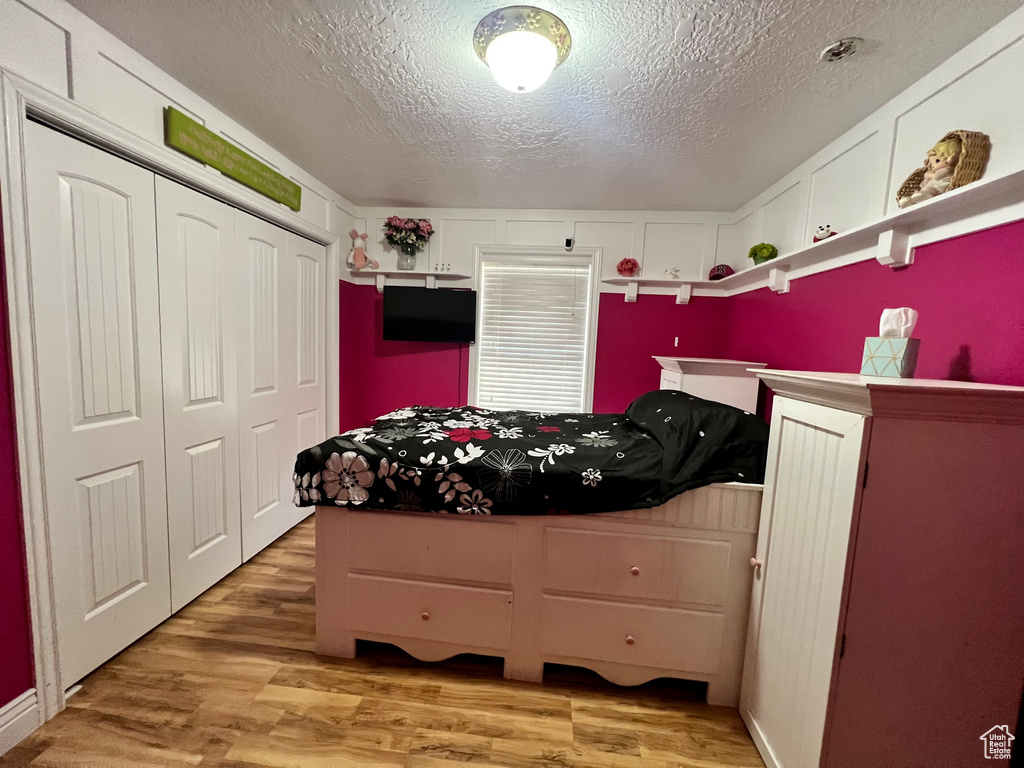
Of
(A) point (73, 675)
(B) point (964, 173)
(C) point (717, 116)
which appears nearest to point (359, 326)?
(A) point (73, 675)

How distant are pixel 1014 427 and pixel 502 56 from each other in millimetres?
1813

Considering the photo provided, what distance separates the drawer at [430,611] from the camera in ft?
5.41

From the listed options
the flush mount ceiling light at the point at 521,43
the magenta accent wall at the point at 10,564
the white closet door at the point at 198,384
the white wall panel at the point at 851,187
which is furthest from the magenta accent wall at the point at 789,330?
the magenta accent wall at the point at 10,564

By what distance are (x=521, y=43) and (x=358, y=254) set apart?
92.1 inches

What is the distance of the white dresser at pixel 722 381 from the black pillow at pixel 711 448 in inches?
32.6

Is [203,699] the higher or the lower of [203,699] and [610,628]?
the lower

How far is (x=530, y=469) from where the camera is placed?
157cm

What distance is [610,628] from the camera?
5.28 feet

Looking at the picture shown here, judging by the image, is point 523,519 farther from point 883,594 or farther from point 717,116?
point 717,116

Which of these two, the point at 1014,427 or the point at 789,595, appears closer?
the point at 1014,427

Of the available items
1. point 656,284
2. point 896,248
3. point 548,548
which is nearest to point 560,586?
point 548,548

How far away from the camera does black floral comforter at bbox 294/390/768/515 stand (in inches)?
60.6

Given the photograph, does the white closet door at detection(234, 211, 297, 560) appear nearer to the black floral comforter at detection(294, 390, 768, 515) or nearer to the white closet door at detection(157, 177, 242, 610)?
the white closet door at detection(157, 177, 242, 610)

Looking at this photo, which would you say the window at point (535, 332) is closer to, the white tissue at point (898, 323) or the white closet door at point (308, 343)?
the white closet door at point (308, 343)
